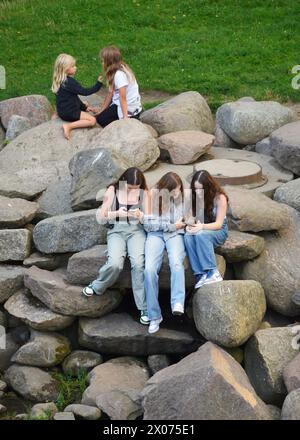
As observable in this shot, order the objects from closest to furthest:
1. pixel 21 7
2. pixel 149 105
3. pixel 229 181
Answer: pixel 229 181 → pixel 149 105 → pixel 21 7

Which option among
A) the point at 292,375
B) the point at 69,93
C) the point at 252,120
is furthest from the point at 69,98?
the point at 292,375

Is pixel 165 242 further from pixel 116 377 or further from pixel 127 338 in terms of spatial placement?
pixel 116 377

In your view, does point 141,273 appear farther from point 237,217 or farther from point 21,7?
point 21,7

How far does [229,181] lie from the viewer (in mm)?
10000

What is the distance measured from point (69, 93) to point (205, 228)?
10.6 ft


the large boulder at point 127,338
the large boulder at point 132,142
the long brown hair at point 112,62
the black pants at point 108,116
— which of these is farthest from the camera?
the black pants at point 108,116

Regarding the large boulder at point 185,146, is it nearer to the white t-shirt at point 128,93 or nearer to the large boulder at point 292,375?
the white t-shirt at point 128,93

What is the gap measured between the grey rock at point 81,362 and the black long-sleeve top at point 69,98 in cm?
326

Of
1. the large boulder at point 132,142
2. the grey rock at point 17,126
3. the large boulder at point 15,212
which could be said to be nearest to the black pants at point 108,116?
the large boulder at point 132,142

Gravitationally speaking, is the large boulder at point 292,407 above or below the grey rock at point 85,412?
above

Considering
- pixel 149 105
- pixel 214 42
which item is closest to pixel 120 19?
pixel 214 42

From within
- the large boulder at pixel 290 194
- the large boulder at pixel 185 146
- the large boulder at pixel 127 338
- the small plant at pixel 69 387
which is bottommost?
the small plant at pixel 69 387

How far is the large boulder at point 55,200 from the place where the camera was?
1006cm
